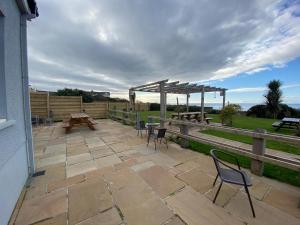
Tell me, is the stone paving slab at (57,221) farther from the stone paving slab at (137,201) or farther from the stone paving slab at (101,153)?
the stone paving slab at (101,153)

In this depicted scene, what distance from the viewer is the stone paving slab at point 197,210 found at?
162 centimetres

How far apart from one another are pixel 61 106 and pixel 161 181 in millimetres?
10799

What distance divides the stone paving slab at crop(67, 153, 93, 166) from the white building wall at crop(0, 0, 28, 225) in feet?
2.99

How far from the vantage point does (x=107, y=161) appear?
3416 millimetres

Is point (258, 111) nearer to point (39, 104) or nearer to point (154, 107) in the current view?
point (154, 107)

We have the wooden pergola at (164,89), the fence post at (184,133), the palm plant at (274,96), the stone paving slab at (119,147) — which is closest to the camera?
the stone paving slab at (119,147)

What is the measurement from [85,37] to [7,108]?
5.61 metres

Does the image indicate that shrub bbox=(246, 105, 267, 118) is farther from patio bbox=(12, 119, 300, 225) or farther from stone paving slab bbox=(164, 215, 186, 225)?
stone paving slab bbox=(164, 215, 186, 225)

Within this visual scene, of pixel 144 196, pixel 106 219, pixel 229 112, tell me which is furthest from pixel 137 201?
pixel 229 112

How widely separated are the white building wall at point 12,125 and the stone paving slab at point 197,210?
1992 mm

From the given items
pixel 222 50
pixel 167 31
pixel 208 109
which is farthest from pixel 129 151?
pixel 208 109

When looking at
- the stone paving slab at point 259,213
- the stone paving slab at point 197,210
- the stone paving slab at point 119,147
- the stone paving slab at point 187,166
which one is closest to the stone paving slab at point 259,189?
the stone paving slab at point 259,213

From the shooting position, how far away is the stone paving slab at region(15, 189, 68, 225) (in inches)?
66.0

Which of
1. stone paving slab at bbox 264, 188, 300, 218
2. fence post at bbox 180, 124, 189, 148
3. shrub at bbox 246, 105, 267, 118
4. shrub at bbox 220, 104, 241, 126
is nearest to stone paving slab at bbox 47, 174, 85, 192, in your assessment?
fence post at bbox 180, 124, 189, 148
